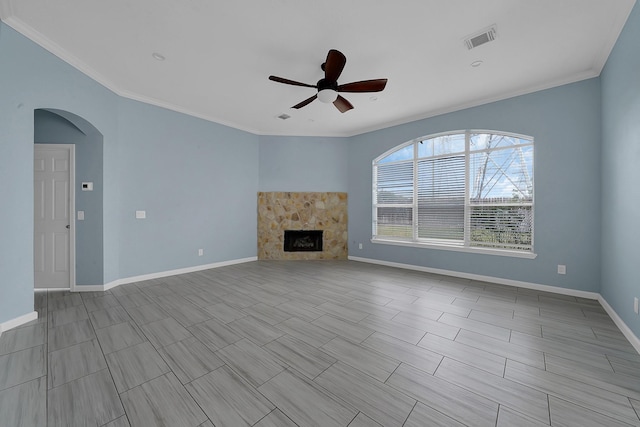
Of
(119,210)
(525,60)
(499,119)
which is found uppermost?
(525,60)

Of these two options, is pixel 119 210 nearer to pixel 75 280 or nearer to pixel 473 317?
pixel 75 280

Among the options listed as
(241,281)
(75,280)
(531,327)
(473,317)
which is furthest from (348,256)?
(75,280)

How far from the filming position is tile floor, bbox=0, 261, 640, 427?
138cm

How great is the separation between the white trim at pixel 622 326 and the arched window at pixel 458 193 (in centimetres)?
98

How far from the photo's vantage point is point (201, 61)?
2.90 meters

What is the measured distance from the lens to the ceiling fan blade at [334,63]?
2296 mm

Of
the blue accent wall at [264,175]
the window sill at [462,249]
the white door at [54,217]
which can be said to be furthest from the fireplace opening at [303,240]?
the white door at [54,217]

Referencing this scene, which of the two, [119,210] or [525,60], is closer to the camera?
[525,60]

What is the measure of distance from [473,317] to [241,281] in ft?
10.8

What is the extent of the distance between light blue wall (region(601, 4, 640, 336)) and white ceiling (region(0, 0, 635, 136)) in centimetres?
32

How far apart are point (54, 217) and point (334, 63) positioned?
4415 millimetres

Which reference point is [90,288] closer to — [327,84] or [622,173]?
[327,84]

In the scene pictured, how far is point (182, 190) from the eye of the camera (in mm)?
4391

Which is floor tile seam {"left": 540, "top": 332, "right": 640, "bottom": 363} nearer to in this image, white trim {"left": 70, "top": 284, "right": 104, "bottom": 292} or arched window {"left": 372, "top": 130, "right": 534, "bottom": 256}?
arched window {"left": 372, "top": 130, "right": 534, "bottom": 256}
